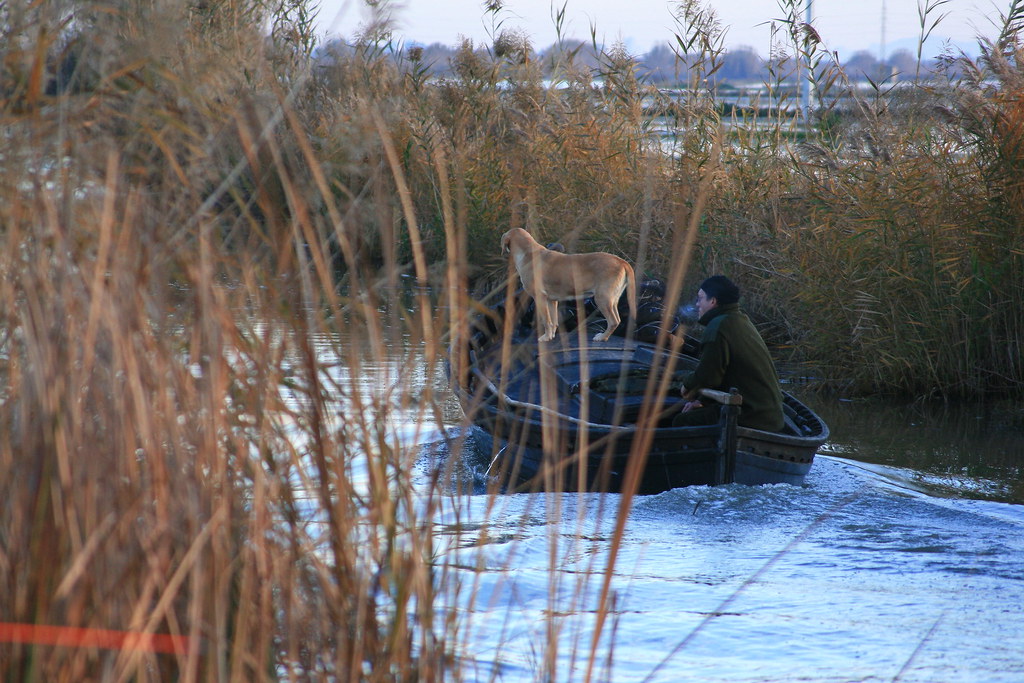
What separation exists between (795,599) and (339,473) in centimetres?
398

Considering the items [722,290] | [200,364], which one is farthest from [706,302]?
[200,364]

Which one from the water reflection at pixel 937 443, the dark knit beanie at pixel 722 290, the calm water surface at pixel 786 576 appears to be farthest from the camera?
the water reflection at pixel 937 443

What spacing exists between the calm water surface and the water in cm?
1

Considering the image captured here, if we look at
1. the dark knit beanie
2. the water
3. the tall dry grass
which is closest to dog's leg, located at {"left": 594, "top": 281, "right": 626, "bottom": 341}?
the water

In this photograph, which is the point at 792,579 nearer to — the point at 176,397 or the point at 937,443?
the point at 937,443

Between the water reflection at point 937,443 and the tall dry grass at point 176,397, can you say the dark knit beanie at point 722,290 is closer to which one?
the water reflection at point 937,443

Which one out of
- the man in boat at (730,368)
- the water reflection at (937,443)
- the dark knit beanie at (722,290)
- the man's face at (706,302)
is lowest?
the water reflection at (937,443)

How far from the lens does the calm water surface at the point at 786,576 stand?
4.61 metres

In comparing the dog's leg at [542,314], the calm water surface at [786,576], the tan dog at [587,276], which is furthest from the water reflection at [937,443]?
the dog's leg at [542,314]

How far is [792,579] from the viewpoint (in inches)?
234

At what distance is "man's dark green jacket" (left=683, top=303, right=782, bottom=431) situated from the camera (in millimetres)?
7211

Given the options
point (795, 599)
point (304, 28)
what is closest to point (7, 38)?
point (304, 28)

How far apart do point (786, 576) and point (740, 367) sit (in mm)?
1696

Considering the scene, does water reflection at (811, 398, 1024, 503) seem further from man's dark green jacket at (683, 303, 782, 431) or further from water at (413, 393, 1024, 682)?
man's dark green jacket at (683, 303, 782, 431)
